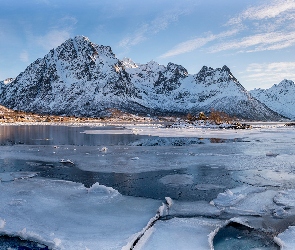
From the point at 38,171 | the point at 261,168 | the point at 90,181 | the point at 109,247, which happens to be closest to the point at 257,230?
the point at 109,247

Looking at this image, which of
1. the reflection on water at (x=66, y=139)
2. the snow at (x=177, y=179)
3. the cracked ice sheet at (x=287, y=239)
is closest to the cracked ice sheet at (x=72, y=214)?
the snow at (x=177, y=179)

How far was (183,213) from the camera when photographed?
12.5m

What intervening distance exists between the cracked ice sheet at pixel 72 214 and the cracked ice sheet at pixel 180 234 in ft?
1.76

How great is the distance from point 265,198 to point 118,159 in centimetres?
1444

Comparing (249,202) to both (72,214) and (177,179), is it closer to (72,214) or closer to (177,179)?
(177,179)

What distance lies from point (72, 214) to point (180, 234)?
4.54 m

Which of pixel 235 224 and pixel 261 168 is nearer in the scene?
pixel 235 224

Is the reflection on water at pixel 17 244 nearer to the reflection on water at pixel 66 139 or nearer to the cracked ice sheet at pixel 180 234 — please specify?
the cracked ice sheet at pixel 180 234

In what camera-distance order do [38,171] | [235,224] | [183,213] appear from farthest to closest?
[38,171] → [183,213] → [235,224]

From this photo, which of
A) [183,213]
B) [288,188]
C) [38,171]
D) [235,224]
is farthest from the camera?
[38,171]

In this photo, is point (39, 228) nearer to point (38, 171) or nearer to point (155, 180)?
point (155, 180)

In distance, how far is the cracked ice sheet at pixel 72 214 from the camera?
32.9 ft

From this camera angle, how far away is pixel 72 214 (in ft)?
40.6

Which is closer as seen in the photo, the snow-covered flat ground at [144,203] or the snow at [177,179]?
the snow-covered flat ground at [144,203]
